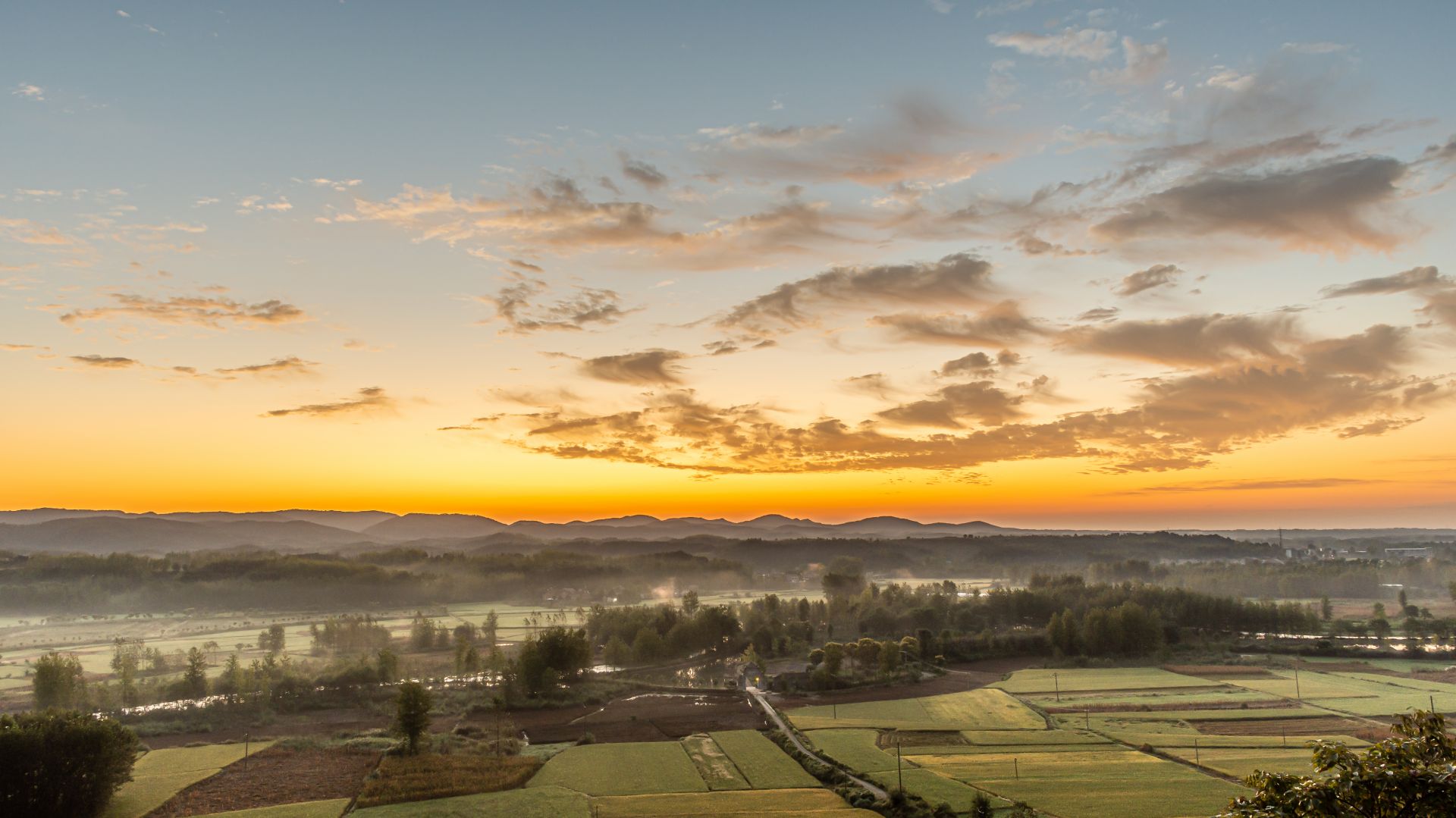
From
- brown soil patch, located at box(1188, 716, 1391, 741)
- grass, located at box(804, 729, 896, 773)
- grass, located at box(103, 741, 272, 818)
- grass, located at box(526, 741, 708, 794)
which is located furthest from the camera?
brown soil patch, located at box(1188, 716, 1391, 741)

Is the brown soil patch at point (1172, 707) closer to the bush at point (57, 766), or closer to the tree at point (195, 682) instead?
the bush at point (57, 766)

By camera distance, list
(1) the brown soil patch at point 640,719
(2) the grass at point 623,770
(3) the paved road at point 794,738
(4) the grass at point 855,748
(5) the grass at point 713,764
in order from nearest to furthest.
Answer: (3) the paved road at point 794,738, (2) the grass at point 623,770, (5) the grass at point 713,764, (4) the grass at point 855,748, (1) the brown soil patch at point 640,719

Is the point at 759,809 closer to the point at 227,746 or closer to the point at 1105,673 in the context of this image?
the point at 227,746

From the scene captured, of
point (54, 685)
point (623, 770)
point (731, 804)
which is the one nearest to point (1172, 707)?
point (731, 804)

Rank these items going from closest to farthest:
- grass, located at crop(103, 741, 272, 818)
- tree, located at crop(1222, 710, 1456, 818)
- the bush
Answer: tree, located at crop(1222, 710, 1456, 818) < the bush < grass, located at crop(103, 741, 272, 818)

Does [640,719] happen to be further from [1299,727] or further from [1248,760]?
[1299,727]

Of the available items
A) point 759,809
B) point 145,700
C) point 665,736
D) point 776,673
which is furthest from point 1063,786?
point 145,700

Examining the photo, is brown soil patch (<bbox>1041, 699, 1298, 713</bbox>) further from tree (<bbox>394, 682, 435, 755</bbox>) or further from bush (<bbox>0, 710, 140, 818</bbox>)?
bush (<bbox>0, 710, 140, 818</bbox>)

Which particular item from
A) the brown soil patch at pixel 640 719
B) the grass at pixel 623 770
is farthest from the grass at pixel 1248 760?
the grass at pixel 623 770

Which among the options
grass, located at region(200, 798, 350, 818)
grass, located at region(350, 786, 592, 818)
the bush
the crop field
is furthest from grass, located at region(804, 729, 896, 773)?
the bush
